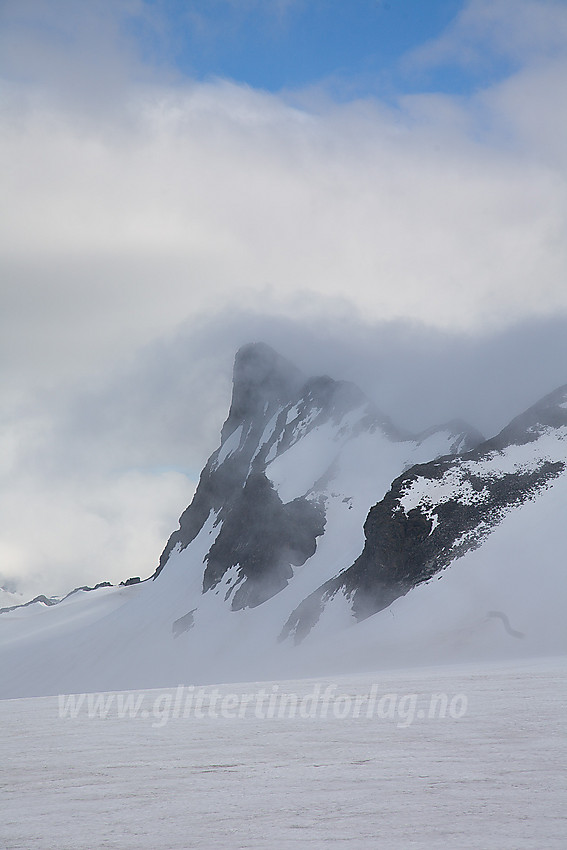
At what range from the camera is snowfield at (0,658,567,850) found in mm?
6348

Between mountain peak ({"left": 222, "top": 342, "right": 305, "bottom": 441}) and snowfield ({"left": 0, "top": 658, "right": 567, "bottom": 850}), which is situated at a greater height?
mountain peak ({"left": 222, "top": 342, "right": 305, "bottom": 441})

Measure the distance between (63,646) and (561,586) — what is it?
63.9m

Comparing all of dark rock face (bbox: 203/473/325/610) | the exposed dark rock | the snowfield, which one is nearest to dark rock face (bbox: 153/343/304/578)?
dark rock face (bbox: 203/473/325/610)

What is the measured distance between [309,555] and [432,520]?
25.2 metres

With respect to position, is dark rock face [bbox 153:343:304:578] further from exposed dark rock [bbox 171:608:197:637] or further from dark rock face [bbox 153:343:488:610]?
exposed dark rock [bbox 171:608:197:637]

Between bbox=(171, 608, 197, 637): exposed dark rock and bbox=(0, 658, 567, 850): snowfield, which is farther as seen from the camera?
bbox=(171, 608, 197, 637): exposed dark rock

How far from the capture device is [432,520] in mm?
47562

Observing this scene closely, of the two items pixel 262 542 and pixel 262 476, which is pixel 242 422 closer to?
pixel 262 476

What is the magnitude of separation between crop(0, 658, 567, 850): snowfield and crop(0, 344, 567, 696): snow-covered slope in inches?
919

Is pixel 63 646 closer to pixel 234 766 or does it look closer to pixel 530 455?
pixel 530 455

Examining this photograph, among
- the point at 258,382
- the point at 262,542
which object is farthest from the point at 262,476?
the point at 258,382

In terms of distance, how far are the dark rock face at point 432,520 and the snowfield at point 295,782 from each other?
33118 millimetres

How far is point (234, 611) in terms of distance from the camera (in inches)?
2785

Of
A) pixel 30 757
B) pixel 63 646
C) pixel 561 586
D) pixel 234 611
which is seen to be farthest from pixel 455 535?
pixel 63 646
